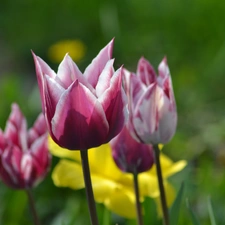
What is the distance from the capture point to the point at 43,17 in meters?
4.20

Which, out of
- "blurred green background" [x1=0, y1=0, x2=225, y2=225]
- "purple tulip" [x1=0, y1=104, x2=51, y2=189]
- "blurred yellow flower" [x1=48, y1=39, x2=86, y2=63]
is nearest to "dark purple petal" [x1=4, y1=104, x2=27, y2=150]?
"purple tulip" [x1=0, y1=104, x2=51, y2=189]

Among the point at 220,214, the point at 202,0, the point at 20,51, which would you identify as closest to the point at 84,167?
the point at 220,214

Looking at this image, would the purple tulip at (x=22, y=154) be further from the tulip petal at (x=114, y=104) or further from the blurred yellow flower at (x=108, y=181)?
the tulip petal at (x=114, y=104)

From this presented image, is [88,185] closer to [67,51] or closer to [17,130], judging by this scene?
[17,130]

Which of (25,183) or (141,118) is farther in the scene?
(25,183)

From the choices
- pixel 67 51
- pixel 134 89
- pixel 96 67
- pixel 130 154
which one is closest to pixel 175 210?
pixel 130 154

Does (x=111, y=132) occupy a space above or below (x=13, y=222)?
above

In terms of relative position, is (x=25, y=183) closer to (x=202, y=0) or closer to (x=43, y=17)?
(x=202, y=0)

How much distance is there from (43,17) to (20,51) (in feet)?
1.14

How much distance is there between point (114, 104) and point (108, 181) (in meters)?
0.55

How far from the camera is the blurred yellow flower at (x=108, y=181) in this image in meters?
1.39

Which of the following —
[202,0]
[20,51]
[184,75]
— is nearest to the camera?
[184,75]

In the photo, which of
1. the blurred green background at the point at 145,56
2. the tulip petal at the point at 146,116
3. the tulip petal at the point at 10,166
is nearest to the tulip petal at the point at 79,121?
the tulip petal at the point at 146,116


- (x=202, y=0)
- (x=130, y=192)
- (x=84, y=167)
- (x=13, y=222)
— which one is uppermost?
(x=202, y=0)
